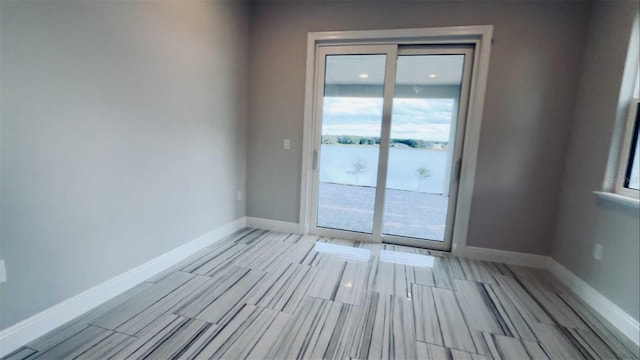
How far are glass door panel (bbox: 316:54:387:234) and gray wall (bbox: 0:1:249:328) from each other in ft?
4.11

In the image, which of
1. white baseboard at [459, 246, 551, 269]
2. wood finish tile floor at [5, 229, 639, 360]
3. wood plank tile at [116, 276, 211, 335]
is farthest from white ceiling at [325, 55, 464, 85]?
wood plank tile at [116, 276, 211, 335]

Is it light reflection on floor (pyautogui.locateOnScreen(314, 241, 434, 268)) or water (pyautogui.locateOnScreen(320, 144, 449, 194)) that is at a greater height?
water (pyautogui.locateOnScreen(320, 144, 449, 194))

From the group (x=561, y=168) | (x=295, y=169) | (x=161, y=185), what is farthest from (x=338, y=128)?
(x=561, y=168)

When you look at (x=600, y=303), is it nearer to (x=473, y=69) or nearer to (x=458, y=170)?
(x=458, y=170)

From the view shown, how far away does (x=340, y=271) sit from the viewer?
8.81 ft

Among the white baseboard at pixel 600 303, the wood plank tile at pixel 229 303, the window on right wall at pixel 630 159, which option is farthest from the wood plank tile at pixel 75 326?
the window on right wall at pixel 630 159

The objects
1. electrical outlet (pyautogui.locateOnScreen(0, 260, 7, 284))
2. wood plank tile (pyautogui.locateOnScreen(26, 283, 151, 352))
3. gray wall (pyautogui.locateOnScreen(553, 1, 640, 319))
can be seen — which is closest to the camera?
electrical outlet (pyautogui.locateOnScreen(0, 260, 7, 284))

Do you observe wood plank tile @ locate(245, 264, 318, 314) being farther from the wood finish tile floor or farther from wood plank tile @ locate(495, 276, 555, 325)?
wood plank tile @ locate(495, 276, 555, 325)

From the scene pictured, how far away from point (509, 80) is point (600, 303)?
6.58ft

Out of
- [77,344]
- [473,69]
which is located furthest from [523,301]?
[77,344]

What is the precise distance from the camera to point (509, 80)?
2.83 meters

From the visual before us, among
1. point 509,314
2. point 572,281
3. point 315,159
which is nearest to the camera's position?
point 509,314

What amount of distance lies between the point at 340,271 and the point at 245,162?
6.09ft

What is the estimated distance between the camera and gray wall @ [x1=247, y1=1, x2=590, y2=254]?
271cm
